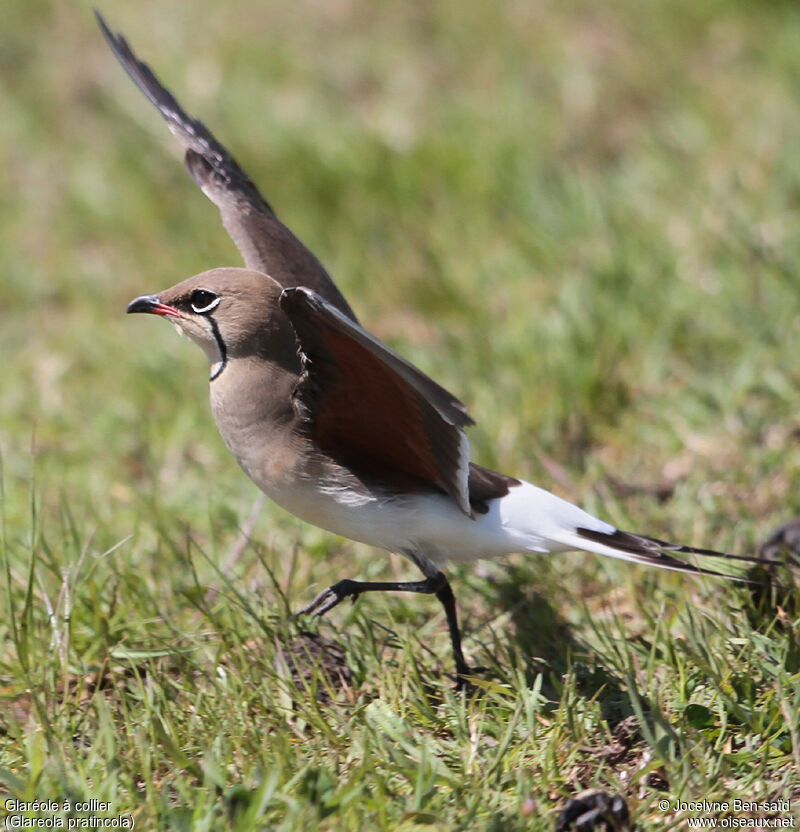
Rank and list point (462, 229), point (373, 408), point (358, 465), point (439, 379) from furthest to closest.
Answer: point (462, 229) → point (439, 379) → point (358, 465) → point (373, 408)

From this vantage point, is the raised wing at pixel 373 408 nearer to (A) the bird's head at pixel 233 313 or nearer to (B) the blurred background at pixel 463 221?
(A) the bird's head at pixel 233 313

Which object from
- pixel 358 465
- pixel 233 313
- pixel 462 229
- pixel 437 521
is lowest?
pixel 437 521

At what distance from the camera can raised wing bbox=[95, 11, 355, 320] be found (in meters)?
4.20

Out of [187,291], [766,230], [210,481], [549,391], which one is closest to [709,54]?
[766,230]

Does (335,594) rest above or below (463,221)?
below

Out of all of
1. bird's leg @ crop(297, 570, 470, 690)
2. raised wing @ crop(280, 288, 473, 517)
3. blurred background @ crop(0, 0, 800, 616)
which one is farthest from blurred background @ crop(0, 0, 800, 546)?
raised wing @ crop(280, 288, 473, 517)

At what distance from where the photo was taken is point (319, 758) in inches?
123

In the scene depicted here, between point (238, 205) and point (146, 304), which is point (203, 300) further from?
point (238, 205)

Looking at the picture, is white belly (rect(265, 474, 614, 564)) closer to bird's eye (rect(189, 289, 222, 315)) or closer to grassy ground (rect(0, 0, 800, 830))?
grassy ground (rect(0, 0, 800, 830))

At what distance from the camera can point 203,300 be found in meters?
3.70

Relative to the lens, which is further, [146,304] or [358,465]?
[146,304]

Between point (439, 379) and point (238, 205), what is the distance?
1.42 m

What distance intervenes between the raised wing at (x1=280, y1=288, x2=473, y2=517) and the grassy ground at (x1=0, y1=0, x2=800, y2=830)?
0.49m

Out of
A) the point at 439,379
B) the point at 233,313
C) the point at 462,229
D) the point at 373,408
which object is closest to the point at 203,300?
the point at 233,313
